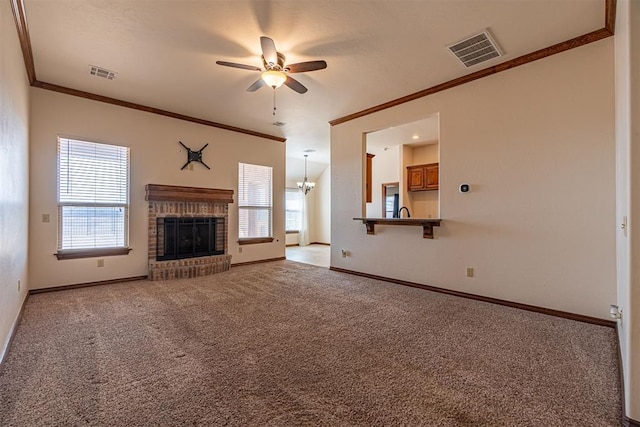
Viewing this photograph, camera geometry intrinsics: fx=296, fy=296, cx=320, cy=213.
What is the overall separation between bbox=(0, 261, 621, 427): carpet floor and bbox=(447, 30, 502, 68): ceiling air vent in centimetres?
291

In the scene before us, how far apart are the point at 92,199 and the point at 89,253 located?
0.82 m

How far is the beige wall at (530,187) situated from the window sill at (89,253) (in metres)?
4.49

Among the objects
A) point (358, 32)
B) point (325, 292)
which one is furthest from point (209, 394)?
point (358, 32)

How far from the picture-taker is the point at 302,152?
28.5 feet

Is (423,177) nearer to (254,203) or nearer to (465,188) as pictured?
(465,188)

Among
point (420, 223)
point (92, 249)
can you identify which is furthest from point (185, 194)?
point (420, 223)

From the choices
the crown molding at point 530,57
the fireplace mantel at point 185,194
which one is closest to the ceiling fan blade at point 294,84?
Result: the crown molding at point 530,57

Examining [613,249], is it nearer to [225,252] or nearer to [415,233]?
[415,233]

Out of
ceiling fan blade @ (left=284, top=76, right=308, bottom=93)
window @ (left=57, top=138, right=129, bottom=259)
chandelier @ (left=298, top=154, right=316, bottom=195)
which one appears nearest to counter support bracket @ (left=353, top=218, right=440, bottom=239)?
ceiling fan blade @ (left=284, top=76, right=308, bottom=93)

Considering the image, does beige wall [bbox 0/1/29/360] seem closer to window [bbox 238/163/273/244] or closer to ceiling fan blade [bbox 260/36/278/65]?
ceiling fan blade [bbox 260/36/278/65]

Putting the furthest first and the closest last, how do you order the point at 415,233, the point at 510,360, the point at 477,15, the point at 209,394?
the point at 415,233, the point at 477,15, the point at 510,360, the point at 209,394

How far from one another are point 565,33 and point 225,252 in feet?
19.2

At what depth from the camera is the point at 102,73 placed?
3.83 meters

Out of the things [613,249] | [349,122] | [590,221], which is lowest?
[613,249]
